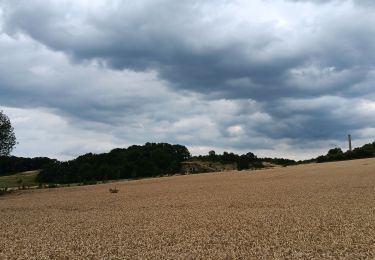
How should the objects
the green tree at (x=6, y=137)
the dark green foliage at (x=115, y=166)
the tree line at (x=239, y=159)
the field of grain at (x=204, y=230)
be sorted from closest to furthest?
the field of grain at (x=204, y=230) < the green tree at (x=6, y=137) < the dark green foliage at (x=115, y=166) < the tree line at (x=239, y=159)

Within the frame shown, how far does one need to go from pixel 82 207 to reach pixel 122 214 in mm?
5294

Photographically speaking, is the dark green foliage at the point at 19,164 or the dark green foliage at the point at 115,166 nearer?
the dark green foliage at the point at 115,166

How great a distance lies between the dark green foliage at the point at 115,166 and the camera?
7950 cm

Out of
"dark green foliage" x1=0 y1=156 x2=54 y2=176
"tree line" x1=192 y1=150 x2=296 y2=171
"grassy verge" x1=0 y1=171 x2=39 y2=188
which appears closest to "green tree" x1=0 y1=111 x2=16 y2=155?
"grassy verge" x1=0 y1=171 x2=39 y2=188

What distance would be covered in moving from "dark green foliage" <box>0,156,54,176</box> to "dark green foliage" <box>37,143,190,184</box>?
100ft

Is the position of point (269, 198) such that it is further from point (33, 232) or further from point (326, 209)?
point (33, 232)

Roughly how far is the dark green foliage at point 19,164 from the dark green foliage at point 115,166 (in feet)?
100

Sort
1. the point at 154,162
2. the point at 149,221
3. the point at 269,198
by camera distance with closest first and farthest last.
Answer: the point at 149,221
the point at 269,198
the point at 154,162

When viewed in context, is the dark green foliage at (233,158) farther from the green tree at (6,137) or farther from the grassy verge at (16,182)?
the green tree at (6,137)

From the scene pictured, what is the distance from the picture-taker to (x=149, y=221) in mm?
18359

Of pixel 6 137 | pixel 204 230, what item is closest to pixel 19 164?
pixel 6 137

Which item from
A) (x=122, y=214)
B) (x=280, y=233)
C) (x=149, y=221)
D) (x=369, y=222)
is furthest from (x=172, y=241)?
(x=122, y=214)

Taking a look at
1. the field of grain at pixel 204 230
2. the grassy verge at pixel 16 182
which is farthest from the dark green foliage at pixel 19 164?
the field of grain at pixel 204 230

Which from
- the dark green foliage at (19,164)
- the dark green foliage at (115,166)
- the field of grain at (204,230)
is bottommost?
the field of grain at (204,230)
